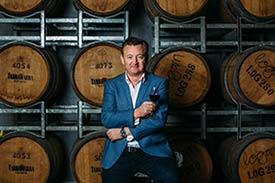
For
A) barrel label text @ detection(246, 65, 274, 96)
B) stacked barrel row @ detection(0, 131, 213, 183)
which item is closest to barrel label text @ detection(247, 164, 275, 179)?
stacked barrel row @ detection(0, 131, 213, 183)

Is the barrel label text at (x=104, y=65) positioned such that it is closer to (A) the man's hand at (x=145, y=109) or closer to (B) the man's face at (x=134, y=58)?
(B) the man's face at (x=134, y=58)

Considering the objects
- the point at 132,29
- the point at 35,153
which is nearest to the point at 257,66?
the point at 132,29

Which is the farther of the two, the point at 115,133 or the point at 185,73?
the point at 185,73

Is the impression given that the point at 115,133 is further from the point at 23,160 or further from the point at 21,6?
the point at 21,6

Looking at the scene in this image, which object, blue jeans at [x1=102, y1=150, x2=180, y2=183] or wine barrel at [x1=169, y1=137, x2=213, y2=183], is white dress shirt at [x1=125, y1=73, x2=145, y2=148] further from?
wine barrel at [x1=169, y1=137, x2=213, y2=183]

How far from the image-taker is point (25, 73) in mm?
3717

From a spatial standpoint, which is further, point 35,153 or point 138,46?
point 35,153

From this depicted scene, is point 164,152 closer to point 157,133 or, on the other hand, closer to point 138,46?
point 157,133

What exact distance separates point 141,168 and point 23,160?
1.47 metres

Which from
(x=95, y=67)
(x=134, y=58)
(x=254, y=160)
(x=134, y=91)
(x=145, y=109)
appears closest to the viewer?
(x=145, y=109)

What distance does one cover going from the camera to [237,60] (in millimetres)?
3680

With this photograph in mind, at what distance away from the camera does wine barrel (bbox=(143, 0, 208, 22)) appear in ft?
12.0

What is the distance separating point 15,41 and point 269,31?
9.39 feet

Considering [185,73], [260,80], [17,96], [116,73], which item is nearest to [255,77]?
[260,80]
